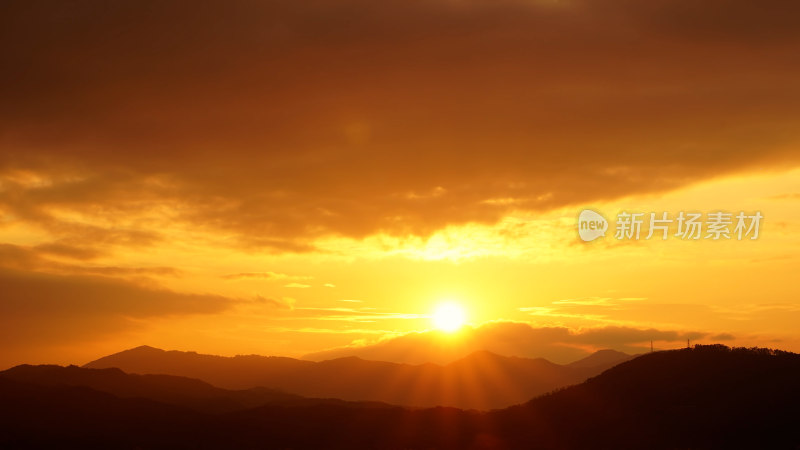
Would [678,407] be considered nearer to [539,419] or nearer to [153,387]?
[539,419]

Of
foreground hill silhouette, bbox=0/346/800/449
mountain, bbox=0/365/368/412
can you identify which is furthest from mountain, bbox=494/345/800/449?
mountain, bbox=0/365/368/412

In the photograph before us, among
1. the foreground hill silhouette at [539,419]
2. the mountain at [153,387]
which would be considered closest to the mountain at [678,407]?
the foreground hill silhouette at [539,419]

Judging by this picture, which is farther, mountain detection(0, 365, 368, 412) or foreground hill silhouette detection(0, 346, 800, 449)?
mountain detection(0, 365, 368, 412)

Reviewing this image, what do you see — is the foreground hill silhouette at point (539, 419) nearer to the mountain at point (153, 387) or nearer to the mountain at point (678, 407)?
the mountain at point (678, 407)

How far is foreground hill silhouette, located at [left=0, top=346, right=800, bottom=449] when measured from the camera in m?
54.3

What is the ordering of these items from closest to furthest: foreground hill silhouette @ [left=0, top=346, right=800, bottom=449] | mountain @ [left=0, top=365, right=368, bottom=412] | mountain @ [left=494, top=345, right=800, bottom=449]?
mountain @ [left=494, top=345, right=800, bottom=449], foreground hill silhouette @ [left=0, top=346, right=800, bottom=449], mountain @ [left=0, top=365, right=368, bottom=412]

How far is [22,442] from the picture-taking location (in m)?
69.2

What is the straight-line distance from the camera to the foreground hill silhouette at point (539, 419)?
54.3 meters

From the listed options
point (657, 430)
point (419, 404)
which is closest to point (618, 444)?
point (657, 430)

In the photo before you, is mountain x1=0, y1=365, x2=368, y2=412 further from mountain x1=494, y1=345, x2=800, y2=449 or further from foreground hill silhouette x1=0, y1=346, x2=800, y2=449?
mountain x1=494, y1=345, x2=800, y2=449

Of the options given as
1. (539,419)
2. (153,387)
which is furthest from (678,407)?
(153,387)

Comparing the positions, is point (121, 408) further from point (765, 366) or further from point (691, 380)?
point (765, 366)

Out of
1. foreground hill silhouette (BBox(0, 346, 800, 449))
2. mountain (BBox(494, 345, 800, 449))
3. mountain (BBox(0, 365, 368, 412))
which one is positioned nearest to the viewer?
mountain (BBox(494, 345, 800, 449))

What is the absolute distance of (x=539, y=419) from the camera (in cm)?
6669
